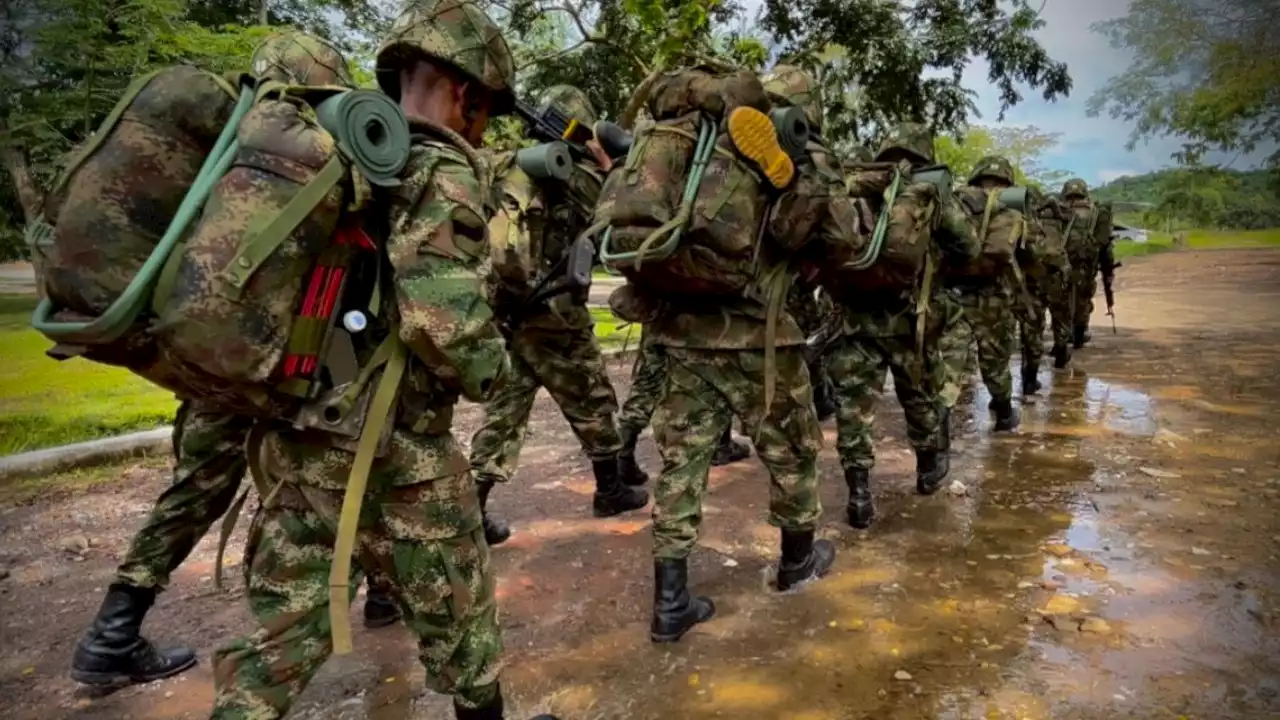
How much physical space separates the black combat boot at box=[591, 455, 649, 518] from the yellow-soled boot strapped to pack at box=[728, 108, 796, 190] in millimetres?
2012

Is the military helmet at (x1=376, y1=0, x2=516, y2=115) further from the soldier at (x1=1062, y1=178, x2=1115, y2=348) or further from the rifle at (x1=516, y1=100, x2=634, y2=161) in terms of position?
the soldier at (x1=1062, y1=178, x2=1115, y2=348)

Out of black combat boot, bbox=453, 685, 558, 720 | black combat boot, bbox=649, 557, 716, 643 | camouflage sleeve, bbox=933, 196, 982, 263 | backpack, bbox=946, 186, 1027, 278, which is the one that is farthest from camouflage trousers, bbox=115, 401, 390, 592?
backpack, bbox=946, 186, 1027, 278

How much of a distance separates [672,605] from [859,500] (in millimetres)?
1594

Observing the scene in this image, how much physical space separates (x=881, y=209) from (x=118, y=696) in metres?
3.80

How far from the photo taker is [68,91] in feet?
22.6

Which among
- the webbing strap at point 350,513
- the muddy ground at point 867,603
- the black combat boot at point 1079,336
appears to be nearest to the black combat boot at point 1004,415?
the muddy ground at point 867,603

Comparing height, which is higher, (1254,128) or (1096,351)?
(1254,128)

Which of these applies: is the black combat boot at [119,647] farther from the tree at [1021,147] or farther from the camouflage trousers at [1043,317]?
the tree at [1021,147]

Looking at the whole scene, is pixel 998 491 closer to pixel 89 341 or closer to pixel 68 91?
pixel 89 341

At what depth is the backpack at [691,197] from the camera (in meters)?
3.12

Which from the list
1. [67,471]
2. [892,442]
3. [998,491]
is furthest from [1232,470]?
[67,471]

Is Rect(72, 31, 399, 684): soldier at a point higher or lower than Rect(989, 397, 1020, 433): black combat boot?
higher

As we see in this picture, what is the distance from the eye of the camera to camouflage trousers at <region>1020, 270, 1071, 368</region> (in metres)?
7.76

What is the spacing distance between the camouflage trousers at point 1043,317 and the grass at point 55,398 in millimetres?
7126
